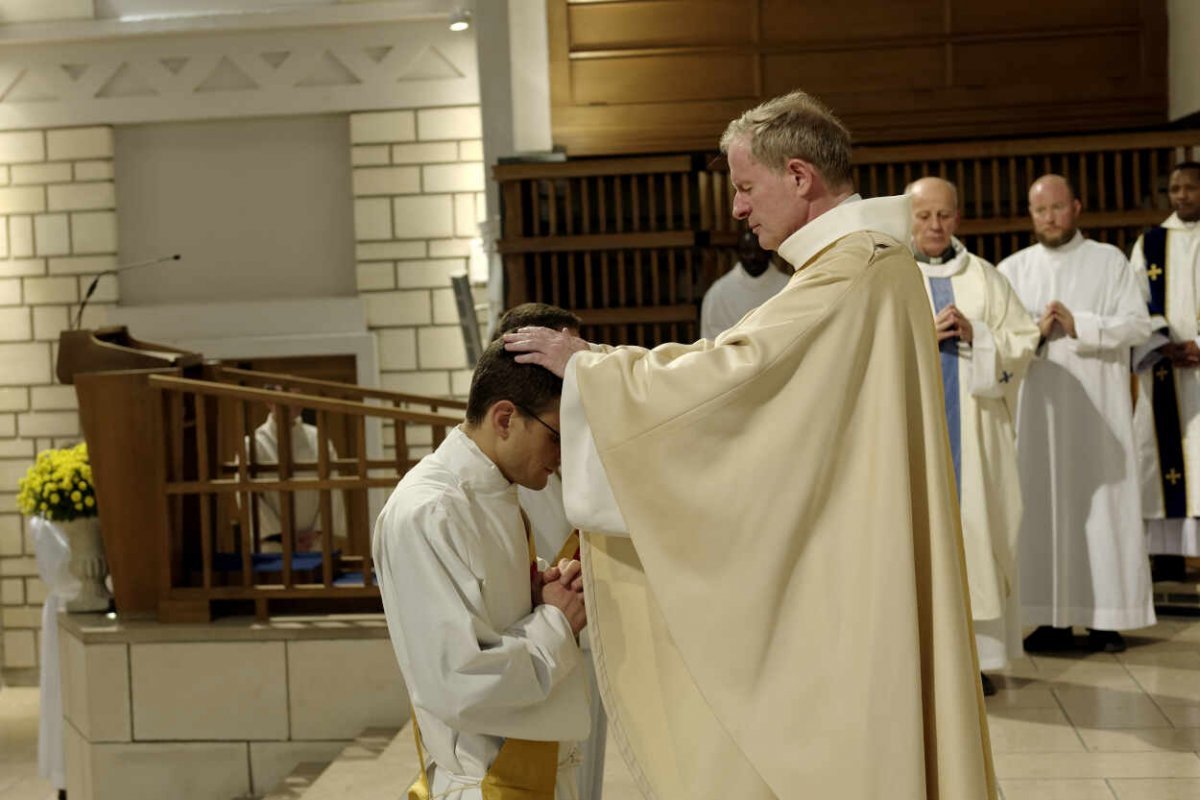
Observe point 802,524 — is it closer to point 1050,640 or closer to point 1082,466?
point 1082,466

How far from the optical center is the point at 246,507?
608cm

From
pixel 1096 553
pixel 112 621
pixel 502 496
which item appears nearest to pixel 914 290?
pixel 502 496

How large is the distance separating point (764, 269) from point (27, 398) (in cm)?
668

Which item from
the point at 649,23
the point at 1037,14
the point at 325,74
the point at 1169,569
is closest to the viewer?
the point at 1169,569

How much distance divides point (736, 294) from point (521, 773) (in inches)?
204

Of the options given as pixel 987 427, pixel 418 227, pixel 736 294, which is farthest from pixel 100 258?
pixel 987 427

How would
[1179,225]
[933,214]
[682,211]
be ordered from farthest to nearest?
[682,211]
[1179,225]
[933,214]

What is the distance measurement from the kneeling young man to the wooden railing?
3372 millimetres

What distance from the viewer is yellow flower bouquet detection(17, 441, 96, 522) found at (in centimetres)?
674

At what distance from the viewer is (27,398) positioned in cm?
1168

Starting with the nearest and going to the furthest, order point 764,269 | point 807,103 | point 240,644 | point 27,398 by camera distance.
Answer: point 807,103
point 240,644
point 764,269
point 27,398

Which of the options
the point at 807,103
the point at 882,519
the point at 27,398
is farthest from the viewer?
the point at 27,398

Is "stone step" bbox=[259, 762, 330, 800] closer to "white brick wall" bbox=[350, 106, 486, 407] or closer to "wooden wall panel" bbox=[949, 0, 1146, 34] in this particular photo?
"white brick wall" bbox=[350, 106, 486, 407]

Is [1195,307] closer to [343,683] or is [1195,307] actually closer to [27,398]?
[343,683]
